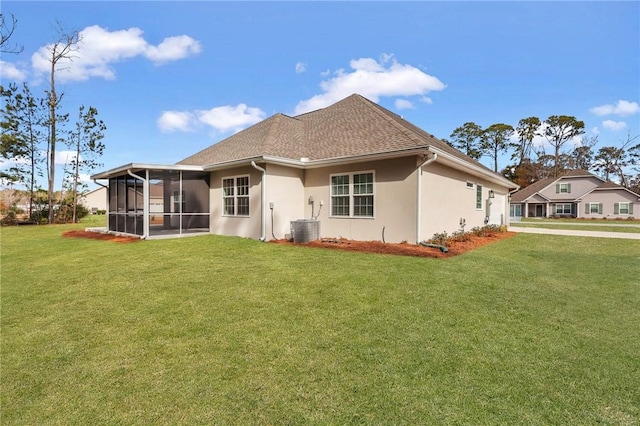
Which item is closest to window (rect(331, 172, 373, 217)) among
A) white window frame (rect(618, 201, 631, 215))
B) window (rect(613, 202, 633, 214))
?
window (rect(613, 202, 633, 214))

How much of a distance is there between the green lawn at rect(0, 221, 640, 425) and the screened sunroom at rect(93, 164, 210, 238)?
227 inches

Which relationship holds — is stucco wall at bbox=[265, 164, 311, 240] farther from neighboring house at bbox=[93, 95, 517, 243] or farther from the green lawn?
the green lawn

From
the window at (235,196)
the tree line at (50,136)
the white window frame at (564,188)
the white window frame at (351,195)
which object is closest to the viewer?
the white window frame at (351,195)

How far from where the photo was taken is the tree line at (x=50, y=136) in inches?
830

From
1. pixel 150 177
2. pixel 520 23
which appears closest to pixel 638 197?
pixel 520 23

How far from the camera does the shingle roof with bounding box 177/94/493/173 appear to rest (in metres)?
10.2

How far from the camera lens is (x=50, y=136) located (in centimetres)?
2231

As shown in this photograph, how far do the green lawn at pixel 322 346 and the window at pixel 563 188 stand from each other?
132ft

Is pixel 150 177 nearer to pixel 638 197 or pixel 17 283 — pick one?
pixel 17 283

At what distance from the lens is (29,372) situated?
110 inches

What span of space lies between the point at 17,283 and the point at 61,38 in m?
25.1

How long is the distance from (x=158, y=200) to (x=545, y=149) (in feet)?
180

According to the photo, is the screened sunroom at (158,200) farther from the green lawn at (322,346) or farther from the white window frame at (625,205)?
the white window frame at (625,205)

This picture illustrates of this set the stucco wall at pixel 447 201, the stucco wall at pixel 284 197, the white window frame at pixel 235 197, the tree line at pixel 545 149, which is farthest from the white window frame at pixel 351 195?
the tree line at pixel 545 149
